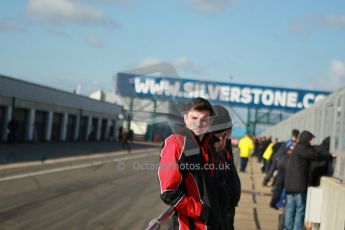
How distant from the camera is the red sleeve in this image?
12.9 ft

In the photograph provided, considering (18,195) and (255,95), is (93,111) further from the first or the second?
(18,195)

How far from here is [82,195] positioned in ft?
45.0

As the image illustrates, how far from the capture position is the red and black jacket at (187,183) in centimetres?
395

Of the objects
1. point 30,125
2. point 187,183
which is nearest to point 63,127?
point 30,125

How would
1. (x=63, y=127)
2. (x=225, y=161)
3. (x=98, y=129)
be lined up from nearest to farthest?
(x=225, y=161) → (x=63, y=127) → (x=98, y=129)

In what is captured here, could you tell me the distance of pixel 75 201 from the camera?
12555 mm

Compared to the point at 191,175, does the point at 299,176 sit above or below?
below

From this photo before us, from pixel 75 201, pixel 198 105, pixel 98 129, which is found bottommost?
pixel 75 201

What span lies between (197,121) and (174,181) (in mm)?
522

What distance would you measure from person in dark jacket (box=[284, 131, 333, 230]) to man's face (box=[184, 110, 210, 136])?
15.7 ft

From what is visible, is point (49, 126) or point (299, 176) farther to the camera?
point (49, 126)

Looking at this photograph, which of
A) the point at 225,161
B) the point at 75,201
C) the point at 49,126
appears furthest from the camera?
the point at 49,126

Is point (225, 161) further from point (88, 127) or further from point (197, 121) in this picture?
point (88, 127)

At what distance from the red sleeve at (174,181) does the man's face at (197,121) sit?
197mm
